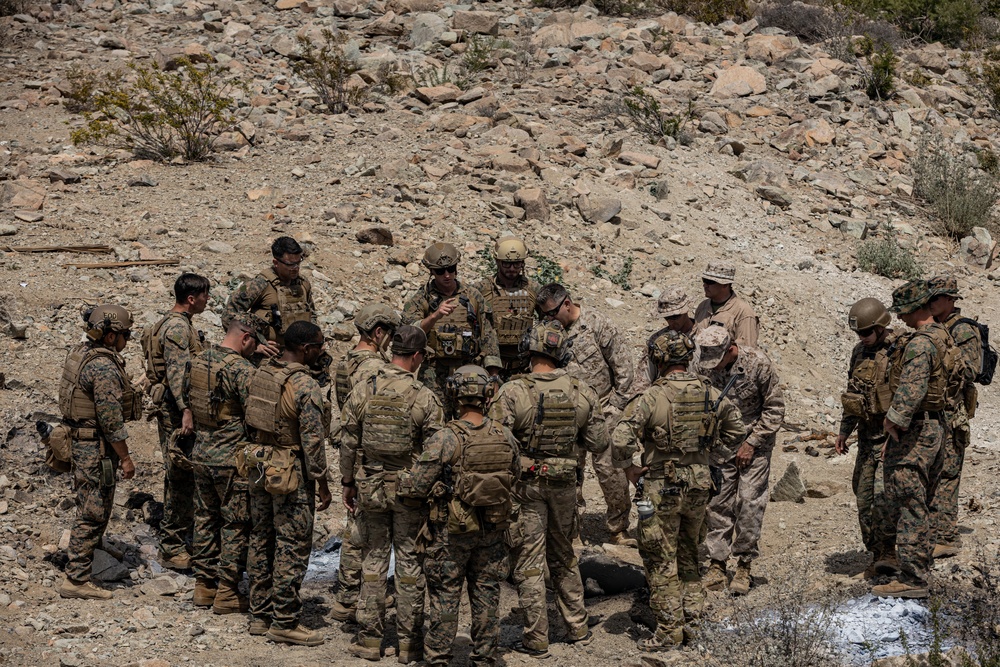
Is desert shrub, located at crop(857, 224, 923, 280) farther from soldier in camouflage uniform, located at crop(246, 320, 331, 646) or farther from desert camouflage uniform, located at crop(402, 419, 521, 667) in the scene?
soldier in camouflage uniform, located at crop(246, 320, 331, 646)

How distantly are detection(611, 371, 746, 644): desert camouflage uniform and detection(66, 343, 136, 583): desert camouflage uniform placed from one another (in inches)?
144

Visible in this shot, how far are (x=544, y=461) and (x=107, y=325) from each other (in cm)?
337

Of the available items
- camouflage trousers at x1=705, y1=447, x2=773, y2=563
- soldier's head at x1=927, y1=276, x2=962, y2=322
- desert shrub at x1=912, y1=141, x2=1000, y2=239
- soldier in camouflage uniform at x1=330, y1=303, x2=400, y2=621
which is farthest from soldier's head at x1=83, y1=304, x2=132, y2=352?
desert shrub at x1=912, y1=141, x2=1000, y2=239

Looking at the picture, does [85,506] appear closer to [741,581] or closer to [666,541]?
[666,541]

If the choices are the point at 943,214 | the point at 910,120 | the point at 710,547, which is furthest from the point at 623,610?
the point at 910,120

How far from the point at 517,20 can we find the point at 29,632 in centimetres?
1909

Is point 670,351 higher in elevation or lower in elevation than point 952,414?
higher

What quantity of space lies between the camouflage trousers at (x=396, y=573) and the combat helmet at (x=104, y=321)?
2.37m

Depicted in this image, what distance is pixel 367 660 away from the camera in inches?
264

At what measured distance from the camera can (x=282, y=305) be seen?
875 cm

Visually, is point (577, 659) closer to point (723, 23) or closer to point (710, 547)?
A: point (710, 547)

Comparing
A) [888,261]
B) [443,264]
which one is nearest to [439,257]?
[443,264]

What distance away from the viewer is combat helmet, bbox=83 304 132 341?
7.39 meters

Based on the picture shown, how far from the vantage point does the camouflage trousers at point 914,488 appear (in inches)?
276
